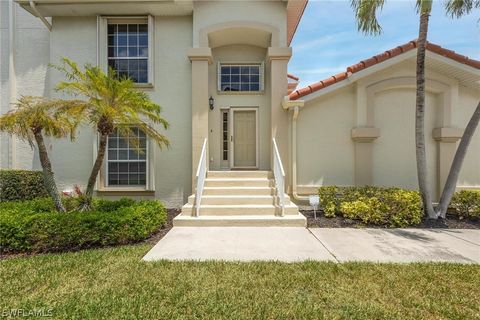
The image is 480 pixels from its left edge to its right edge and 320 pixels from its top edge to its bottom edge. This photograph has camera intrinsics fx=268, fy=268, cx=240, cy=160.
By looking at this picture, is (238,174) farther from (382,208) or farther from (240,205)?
(382,208)

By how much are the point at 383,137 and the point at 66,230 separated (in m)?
8.42

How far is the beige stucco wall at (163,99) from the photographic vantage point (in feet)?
28.2

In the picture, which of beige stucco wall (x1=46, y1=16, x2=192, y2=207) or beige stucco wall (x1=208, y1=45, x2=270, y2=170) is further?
beige stucco wall (x1=208, y1=45, x2=270, y2=170)

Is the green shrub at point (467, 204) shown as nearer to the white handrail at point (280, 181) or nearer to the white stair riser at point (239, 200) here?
the white stair riser at point (239, 200)

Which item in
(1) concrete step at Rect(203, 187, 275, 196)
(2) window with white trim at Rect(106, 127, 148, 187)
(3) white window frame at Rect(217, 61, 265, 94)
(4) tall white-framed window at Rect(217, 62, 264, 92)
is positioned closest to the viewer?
(1) concrete step at Rect(203, 187, 275, 196)

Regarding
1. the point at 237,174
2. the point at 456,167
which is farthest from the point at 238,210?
the point at 456,167

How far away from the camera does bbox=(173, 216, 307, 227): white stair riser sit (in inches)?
250

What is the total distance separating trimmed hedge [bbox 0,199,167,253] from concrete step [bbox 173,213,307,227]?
1114 mm

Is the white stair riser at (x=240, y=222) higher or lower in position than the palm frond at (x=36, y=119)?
lower

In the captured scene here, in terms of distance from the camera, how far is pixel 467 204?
7.21 m

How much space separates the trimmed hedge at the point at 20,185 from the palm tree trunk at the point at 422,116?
10683 millimetres

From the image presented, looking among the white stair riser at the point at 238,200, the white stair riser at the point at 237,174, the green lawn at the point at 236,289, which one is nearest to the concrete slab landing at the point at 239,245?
the green lawn at the point at 236,289

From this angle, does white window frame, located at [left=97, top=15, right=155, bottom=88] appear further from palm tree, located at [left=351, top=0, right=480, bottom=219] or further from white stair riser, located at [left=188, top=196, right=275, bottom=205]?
palm tree, located at [left=351, top=0, right=480, bottom=219]

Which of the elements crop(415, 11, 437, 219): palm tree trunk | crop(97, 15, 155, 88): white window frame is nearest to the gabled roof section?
crop(415, 11, 437, 219): palm tree trunk
